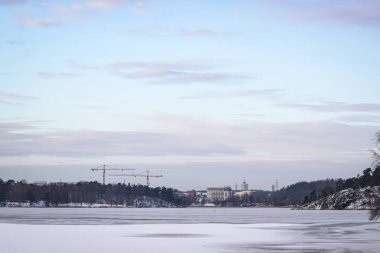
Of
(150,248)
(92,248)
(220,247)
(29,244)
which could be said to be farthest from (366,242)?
(29,244)

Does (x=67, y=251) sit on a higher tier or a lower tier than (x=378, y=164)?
lower

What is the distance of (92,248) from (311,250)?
14595 mm

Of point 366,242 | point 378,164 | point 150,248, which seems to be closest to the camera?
point 150,248

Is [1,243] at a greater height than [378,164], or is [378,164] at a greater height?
[378,164]

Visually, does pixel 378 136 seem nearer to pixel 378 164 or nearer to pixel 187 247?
pixel 378 164

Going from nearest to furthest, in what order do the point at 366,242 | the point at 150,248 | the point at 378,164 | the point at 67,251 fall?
1. the point at 67,251
2. the point at 150,248
3. the point at 366,242
4. the point at 378,164

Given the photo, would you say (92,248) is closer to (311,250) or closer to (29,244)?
(29,244)

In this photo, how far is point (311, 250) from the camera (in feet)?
147

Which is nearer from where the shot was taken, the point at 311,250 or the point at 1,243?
the point at 311,250

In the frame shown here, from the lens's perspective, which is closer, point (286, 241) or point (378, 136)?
point (286, 241)

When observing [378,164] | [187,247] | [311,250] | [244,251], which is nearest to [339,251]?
[311,250]

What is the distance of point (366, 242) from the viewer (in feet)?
169

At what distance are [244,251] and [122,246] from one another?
30.2 feet

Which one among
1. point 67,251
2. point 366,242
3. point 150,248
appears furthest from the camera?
point 366,242
